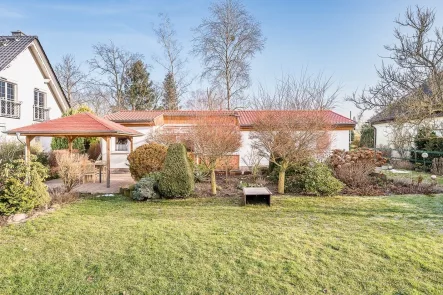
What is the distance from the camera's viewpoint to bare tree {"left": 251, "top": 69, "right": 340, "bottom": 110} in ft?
34.8

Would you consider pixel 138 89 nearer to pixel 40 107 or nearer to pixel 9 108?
pixel 40 107

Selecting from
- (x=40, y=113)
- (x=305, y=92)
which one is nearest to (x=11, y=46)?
(x=40, y=113)

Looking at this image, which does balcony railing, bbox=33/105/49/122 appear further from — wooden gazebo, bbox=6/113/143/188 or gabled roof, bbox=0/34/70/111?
wooden gazebo, bbox=6/113/143/188

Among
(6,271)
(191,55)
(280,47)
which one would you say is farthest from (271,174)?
(191,55)

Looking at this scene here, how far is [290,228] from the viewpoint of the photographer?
634cm

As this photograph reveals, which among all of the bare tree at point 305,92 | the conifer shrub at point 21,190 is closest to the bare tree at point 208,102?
the bare tree at point 305,92

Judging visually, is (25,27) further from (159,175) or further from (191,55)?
(159,175)

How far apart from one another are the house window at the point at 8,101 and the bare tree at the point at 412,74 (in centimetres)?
1748

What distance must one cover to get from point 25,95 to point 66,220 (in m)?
13.2

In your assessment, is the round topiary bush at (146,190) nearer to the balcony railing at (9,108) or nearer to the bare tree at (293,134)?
the bare tree at (293,134)

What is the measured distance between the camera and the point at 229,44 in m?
25.5

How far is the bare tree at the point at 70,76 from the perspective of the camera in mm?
33812

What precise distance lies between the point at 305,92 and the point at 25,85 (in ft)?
54.3

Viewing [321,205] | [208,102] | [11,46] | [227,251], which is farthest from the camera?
[11,46]
